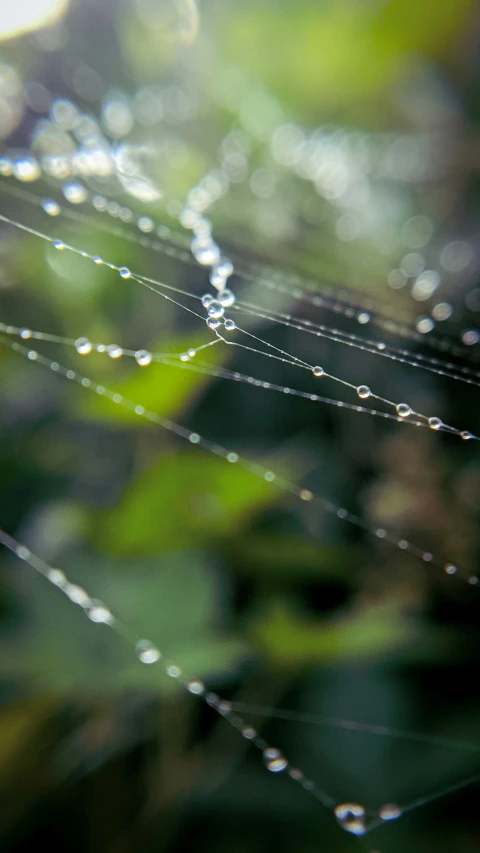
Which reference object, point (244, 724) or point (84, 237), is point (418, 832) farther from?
point (84, 237)

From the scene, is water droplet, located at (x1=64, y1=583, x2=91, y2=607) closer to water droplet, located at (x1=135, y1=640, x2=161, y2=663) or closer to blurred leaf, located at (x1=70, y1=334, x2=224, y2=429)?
water droplet, located at (x1=135, y1=640, x2=161, y2=663)

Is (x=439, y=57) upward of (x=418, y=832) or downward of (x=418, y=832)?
upward

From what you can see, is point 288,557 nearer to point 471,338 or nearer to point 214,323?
point 214,323

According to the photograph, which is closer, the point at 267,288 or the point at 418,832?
the point at 418,832

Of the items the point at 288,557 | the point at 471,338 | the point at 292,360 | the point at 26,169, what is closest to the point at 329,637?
the point at 288,557

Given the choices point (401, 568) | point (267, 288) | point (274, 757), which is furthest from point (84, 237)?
point (274, 757)
